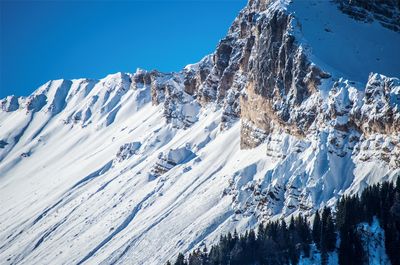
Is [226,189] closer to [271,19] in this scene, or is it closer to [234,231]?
[234,231]

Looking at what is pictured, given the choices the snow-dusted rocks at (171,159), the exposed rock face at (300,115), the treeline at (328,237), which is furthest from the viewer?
the snow-dusted rocks at (171,159)

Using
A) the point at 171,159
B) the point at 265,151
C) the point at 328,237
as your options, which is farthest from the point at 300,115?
the point at 171,159

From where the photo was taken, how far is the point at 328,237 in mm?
104125

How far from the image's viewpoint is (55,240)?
176 meters

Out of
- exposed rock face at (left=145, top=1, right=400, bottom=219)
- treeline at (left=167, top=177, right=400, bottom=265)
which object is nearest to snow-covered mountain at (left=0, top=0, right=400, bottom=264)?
exposed rock face at (left=145, top=1, right=400, bottom=219)

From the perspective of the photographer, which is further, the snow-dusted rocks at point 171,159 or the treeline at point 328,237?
the snow-dusted rocks at point 171,159

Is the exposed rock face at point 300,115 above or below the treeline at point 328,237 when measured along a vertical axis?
above

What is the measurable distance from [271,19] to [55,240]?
3225 inches

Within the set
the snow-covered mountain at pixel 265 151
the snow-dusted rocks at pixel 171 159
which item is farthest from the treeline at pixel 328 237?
the snow-dusted rocks at pixel 171 159

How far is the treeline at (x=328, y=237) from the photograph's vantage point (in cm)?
10056

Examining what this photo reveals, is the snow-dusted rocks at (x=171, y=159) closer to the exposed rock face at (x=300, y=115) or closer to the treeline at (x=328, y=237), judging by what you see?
the exposed rock face at (x=300, y=115)

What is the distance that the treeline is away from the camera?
10056 centimetres

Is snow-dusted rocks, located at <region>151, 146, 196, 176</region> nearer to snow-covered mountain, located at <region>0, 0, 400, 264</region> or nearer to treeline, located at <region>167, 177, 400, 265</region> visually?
snow-covered mountain, located at <region>0, 0, 400, 264</region>

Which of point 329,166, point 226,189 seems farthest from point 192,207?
point 329,166
